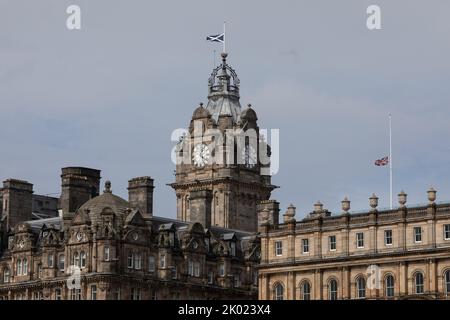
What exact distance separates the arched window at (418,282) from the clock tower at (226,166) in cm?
5324

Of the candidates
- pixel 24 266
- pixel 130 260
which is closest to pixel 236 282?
pixel 130 260

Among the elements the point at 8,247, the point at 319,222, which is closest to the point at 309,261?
the point at 319,222

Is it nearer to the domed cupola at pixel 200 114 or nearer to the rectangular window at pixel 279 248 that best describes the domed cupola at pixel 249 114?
the domed cupola at pixel 200 114

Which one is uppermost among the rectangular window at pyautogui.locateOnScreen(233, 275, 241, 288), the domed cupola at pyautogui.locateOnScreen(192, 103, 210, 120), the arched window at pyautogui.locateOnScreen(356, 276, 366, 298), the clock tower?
the domed cupola at pyautogui.locateOnScreen(192, 103, 210, 120)

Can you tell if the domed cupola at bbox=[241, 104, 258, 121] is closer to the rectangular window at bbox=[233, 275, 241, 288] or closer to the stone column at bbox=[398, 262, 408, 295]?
the rectangular window at bbox=[233, 275, 241, 288]

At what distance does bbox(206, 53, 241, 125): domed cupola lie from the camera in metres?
183

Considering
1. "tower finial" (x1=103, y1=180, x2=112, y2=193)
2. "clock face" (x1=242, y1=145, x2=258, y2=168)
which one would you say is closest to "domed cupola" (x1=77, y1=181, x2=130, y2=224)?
"tower finial" (x1=103, y1=180, x2=112, y2=193)

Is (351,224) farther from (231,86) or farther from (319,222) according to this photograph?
(231,86)

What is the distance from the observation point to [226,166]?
571 ft

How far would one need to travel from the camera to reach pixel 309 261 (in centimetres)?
12888

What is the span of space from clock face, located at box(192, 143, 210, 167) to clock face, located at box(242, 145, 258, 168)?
4.73 metres
